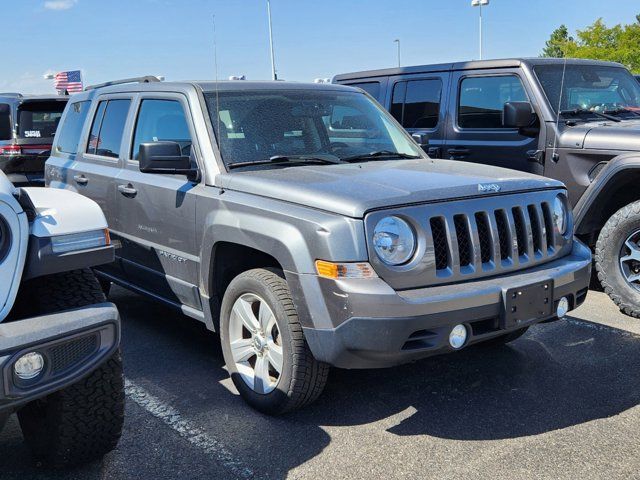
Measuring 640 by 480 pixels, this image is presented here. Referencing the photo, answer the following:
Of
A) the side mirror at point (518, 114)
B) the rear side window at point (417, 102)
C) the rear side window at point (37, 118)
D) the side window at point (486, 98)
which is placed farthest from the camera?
the rear side window at point (37, 118)

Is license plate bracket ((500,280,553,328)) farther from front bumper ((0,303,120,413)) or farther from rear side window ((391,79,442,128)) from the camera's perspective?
rear side window ((391,79,442,128))

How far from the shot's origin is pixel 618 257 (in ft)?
17.7

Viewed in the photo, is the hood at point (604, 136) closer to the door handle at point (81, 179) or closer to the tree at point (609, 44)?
the door handle at point (81, 179)

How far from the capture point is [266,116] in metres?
4.34

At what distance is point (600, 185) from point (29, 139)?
833cm

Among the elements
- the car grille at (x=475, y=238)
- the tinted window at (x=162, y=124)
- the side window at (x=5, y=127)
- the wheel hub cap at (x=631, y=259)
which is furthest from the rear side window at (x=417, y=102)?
the side window at (x=5, y=127)

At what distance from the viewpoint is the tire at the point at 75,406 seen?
2773 millimetres

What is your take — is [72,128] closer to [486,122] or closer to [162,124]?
[162,124]

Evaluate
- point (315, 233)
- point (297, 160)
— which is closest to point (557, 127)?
point (297, 160)

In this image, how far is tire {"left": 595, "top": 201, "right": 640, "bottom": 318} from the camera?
5242 millimetres

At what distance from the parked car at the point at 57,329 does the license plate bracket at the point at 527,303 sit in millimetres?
1821

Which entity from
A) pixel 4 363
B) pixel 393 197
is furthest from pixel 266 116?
pixel 4 363

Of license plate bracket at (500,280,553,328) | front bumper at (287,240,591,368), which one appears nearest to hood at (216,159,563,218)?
front bumper at (287,240,591,368)

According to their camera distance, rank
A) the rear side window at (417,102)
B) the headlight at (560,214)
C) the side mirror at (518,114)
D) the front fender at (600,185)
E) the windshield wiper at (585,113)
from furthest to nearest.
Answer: the rear side window at (417,102), the windshield wiper at (585,113), the side mirror at (518,114), the front fender at (600,185), the headlight at (560,214)
